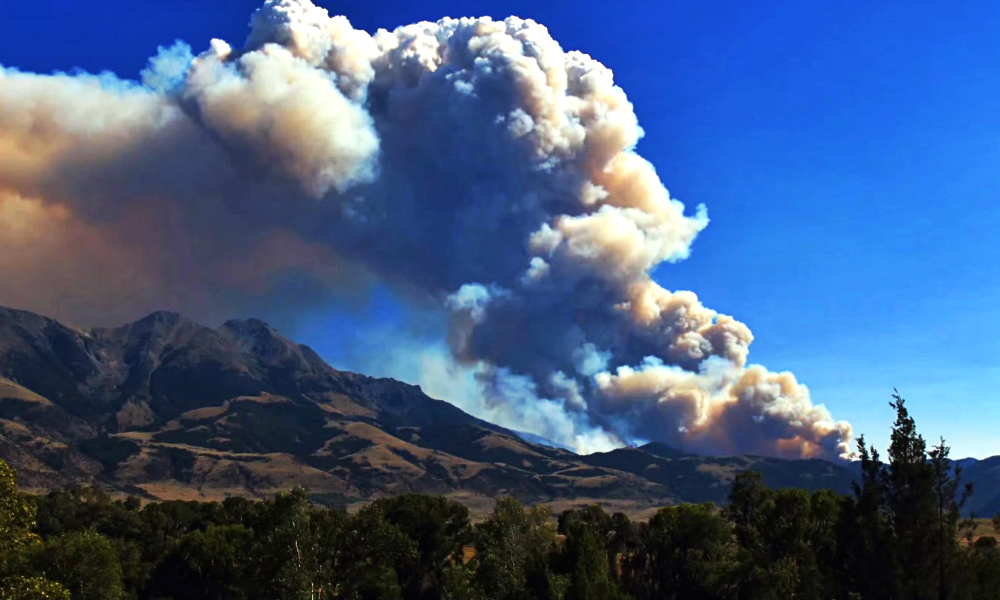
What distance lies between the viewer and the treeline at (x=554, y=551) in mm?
52969

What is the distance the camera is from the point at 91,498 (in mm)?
175625

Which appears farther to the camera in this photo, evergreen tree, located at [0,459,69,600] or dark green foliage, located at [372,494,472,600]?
dark green foliage, located at [372,494,472,600]

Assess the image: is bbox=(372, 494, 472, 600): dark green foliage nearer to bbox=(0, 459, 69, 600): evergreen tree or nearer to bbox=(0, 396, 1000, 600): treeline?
bbox=(0, 396, 1000, 600): treeline

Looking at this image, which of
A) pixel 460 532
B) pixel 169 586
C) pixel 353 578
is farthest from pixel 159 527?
pixel 353 578

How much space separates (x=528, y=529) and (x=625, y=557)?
1546 centimetres

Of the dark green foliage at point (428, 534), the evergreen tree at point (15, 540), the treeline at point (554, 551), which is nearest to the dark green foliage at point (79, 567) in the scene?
the treeline at point (554, 551)

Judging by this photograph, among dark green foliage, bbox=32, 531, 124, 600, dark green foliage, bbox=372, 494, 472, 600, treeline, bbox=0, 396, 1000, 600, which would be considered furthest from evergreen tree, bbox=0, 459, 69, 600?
dark green foliage, bbox=372, 494, 472, 600

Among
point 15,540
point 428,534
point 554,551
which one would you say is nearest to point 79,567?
point 15,540

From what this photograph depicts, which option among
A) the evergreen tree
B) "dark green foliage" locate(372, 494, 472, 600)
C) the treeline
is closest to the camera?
the evergreen tree

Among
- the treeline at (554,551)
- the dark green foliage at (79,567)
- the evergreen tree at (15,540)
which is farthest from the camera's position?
the dark green foliage at (79,567)

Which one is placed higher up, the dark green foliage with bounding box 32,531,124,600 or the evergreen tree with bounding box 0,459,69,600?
the evergreen tree with bounding box 0,459,69,600

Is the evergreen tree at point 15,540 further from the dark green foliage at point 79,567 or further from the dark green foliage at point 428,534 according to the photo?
the dark green foliage at point 428,534

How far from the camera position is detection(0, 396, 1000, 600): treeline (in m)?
53.0

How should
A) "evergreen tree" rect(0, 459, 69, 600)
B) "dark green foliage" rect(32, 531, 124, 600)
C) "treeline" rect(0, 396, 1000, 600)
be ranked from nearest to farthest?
"evergreen tree" rect(0, 459, 69, 600) < "treeline" rect(0, 396, 1000, 600) < "dark green foliage" rect(32, 531, 124, 600)
